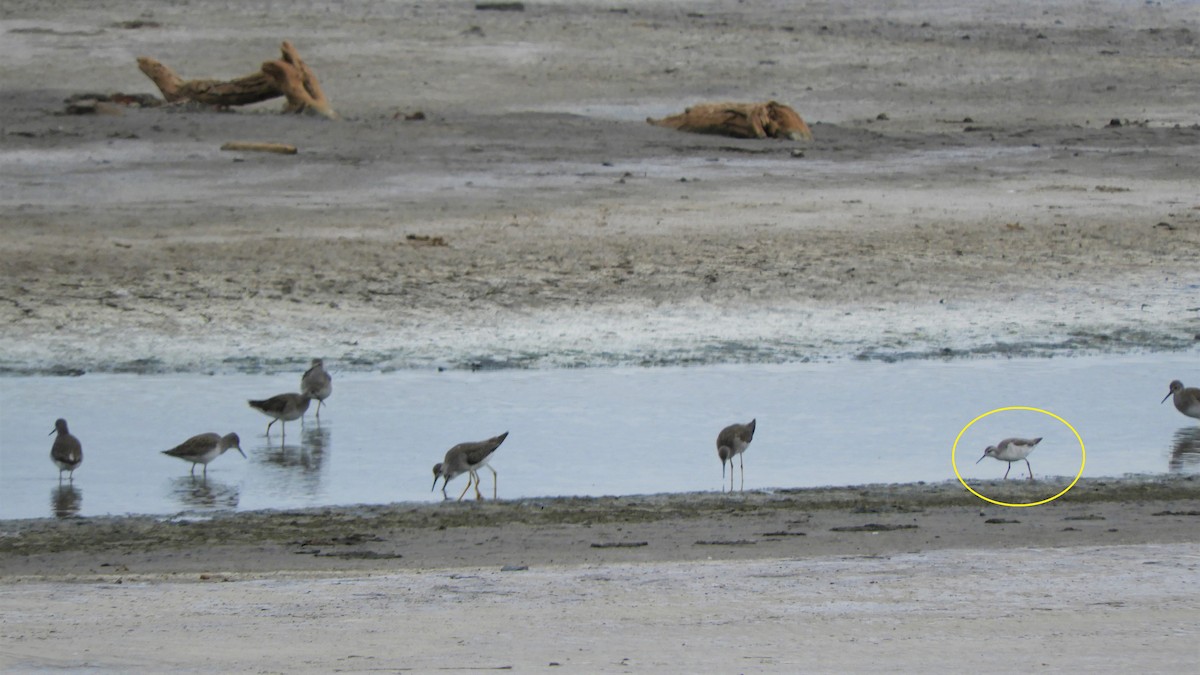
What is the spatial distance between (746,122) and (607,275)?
23.2ft

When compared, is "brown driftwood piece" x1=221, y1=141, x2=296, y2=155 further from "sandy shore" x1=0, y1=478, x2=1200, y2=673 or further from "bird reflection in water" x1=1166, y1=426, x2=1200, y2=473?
"sandy shore" x1=0, y1=478, x2=1200, y2=673

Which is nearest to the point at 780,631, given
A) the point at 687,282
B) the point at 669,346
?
the point at 669,346

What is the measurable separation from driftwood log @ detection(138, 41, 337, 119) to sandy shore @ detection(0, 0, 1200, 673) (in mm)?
342

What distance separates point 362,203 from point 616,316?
4.48 meters

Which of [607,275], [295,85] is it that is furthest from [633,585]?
[295,85]

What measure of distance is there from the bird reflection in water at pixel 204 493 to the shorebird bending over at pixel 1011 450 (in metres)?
3.52

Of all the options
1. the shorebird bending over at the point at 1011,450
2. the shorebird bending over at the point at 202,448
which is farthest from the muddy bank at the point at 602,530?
the shorebird bending over at the point at 202,448

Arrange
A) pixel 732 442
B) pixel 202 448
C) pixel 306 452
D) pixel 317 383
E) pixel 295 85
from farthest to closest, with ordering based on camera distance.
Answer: pixel 295 85 < pixel 317 383 < pixel 306 452 < pixel 202 448 < pixel 732 442

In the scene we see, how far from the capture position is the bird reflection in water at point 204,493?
858 centimetres

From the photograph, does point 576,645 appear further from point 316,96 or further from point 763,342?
point 316,96

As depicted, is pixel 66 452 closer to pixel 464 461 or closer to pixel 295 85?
pixel 464 461

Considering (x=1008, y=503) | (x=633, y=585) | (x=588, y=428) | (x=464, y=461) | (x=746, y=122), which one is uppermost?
(x=746, y=122)

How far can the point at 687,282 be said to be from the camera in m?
13.9

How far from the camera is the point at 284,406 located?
992 centimetres
